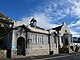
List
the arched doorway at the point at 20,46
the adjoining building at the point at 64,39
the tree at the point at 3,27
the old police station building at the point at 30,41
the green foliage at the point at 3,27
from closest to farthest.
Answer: the old police station building at the point at 30,41 < the arched doorway at the point at 20,46 < the tree at the point at 3,27 < the green foliage at the point at 3,27 < the adjoining building at the point at 64,39

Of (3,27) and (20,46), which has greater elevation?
(3,27)

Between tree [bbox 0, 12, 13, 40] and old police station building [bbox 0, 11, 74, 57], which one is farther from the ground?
tree [bbox 0, 12, 13, 40]

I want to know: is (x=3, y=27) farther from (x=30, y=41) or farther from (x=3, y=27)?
(x=30, y=41)

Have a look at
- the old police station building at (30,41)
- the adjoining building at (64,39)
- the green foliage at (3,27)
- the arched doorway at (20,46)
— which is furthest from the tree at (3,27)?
the adjoining building at (64,39)

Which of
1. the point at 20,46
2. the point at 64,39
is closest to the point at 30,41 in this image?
the point at 20,46

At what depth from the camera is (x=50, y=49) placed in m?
42.8

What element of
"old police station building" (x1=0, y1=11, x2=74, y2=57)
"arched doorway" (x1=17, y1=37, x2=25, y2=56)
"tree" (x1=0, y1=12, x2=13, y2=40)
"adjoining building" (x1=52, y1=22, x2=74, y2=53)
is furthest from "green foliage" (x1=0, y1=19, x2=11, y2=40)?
"adjoining building" (x1=52, y1=22, x2=74, y2=53)

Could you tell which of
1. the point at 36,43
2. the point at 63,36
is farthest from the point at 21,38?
the point at 63,36

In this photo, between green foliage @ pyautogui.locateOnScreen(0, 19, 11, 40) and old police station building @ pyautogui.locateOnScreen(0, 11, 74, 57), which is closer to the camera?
old police station building @ pyautogui.locateOnScreen(0, 11, 74, 57)

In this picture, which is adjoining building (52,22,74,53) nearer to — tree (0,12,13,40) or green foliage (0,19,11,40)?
tree (0,12,13,40)

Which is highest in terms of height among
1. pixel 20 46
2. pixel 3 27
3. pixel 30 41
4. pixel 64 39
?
pixel 3 27

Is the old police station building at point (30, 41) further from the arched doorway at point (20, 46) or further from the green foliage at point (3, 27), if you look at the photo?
the green foliage at point (3, 27)

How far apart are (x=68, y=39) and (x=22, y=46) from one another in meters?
24.6

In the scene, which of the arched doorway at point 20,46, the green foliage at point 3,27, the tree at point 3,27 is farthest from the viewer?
the green foliage at point 3,27
